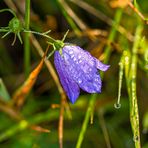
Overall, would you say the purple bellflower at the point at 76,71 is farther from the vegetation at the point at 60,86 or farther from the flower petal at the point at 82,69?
the vegetation at the point at 60,86

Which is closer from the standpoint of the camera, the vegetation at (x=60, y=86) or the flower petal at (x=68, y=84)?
the flower petal at (x=68, y=84)

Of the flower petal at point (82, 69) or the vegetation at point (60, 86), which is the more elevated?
the flower petal at point (82, 69)

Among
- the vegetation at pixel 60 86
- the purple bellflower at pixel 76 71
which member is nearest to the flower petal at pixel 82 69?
the purple bellflower at pixel 76 71

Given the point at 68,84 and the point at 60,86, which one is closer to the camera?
the point at 68,84

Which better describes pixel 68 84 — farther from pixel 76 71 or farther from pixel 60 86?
pixel 60 86

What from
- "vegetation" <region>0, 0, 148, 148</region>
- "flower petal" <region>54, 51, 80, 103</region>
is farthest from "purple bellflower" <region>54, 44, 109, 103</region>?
"vegetation" <region>0, 0, 148, 148</region>

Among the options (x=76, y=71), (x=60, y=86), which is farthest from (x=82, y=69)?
(x=60, y=86)

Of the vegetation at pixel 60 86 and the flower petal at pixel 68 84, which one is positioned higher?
the flower petal at pixel 68 84

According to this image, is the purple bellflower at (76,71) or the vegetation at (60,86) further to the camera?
the vegetation at (60,86)

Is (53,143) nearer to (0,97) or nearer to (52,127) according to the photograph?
(52,127)
